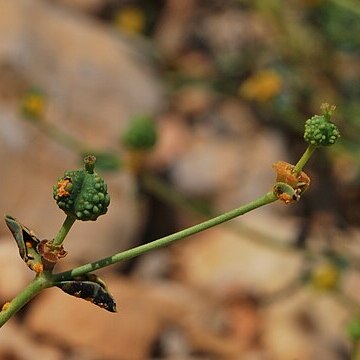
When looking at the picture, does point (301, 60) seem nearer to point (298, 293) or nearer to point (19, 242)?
point (298, 293)

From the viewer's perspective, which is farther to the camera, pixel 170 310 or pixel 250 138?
pixel 250 138

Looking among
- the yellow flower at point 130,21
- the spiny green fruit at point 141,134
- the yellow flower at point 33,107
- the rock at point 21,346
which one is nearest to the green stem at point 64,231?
the spiny green fruit at point 141,134

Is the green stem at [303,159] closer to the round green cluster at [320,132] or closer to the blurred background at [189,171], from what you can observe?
the round green cluster at [320,132]

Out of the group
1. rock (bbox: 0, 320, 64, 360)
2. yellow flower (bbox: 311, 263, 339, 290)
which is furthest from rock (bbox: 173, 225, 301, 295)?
rock (bbox: 0, 320, 64, 360)

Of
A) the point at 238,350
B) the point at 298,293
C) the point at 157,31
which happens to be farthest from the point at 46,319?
the point at 157,31

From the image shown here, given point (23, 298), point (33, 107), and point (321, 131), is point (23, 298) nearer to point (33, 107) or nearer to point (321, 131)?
point (321, 131)

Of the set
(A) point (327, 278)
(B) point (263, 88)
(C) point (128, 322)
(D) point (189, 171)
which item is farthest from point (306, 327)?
(D) point (189, 171)

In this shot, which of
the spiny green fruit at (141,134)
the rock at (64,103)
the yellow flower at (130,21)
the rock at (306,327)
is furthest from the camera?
the yellow flower at (130,21)
